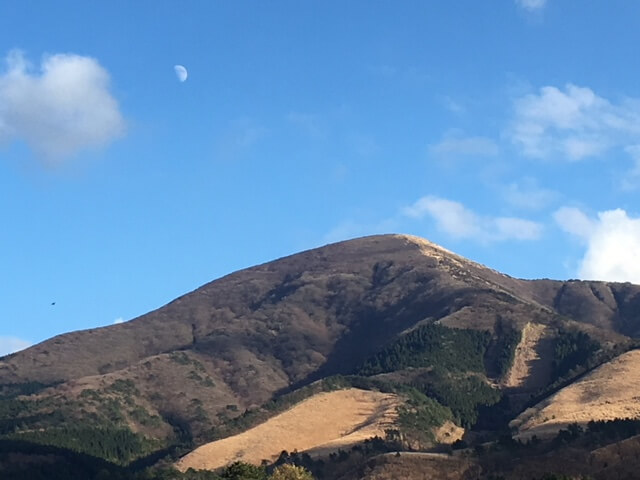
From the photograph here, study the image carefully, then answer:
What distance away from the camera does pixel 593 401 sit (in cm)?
12175

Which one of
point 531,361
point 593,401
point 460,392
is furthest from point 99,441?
point 531,361

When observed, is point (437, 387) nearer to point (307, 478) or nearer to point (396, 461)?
point (396, 461)

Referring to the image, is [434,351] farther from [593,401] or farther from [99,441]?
[99,441]

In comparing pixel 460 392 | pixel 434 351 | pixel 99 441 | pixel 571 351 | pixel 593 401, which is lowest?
pixel 593 401

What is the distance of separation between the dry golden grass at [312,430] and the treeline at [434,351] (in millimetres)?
20485

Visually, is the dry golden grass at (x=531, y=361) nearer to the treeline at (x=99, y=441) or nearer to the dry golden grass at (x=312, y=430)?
the dry golden grass at (x=312, y=430)

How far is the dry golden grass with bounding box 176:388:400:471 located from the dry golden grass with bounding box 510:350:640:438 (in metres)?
20.8

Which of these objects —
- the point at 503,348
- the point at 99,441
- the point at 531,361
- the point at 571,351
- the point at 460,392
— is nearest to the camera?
the point at 99,441

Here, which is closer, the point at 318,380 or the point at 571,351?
the point at 571,351

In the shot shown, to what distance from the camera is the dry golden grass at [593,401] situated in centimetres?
11144

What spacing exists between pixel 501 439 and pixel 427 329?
72.1 meters

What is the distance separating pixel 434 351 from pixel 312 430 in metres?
42.0

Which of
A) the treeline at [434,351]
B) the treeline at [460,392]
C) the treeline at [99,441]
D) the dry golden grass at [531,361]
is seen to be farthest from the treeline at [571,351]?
the treeline at [99,441]

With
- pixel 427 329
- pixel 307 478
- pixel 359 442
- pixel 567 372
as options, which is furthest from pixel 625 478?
pixel 427 329
